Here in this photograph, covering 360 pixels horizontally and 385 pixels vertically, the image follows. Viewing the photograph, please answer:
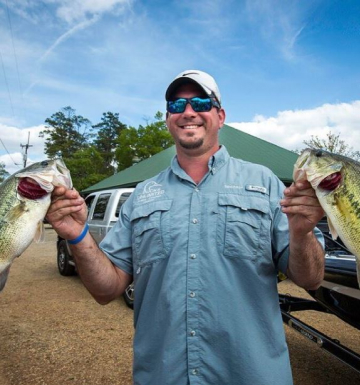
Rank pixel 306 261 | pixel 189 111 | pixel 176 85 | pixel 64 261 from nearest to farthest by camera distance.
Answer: pixel 306 261 < pixel 189 111 < pixel 176 85 < pixel 64 261

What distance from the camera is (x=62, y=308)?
21.7 ft

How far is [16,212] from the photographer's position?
1965 mm

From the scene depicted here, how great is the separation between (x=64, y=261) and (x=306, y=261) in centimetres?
865

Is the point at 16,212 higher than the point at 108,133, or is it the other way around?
the point at 108,133

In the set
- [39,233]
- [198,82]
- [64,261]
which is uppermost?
[198,82]

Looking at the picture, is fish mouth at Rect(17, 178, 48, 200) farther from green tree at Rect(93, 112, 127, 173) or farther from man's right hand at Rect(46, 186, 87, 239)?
green tree at Rect(93, 112, 127, 173)

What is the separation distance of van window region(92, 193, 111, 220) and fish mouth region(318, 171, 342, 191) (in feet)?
20.2

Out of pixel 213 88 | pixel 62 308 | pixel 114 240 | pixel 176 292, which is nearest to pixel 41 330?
pixel 62 308

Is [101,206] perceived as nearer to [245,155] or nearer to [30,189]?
[30,189]

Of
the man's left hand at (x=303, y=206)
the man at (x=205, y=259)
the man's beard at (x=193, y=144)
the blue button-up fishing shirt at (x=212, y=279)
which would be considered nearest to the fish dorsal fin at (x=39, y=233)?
the man at (x=205, y=259)

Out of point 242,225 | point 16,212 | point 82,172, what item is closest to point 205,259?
point 242,225

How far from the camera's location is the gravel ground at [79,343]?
410 cm

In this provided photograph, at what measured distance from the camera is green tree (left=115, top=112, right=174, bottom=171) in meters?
A: 36.8

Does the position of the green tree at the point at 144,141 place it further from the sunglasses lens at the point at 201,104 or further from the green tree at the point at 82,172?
the sunglasses lens at the point at 201,104
